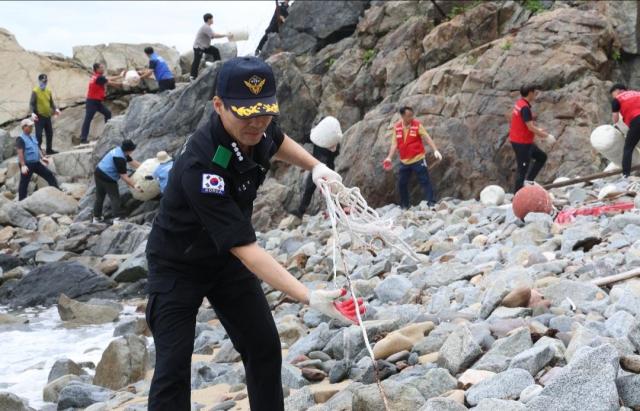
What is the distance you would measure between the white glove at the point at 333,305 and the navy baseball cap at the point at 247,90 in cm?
73

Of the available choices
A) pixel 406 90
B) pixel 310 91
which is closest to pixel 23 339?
pixel 406 90

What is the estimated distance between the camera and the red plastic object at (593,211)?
8359mm

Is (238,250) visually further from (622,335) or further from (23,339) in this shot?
(23,339)

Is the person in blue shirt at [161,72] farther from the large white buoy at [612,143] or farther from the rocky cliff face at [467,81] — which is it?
the large white buoy at [612,143]

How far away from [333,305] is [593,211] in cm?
602

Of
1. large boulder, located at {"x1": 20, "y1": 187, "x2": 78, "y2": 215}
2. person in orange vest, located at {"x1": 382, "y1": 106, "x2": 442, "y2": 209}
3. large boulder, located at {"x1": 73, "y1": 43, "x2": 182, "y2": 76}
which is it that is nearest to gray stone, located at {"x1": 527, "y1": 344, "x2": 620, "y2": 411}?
person in orange vest, located at {"x1": 382, "y1": 106, "x2": 442, "y2": 209}

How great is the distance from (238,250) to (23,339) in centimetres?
714

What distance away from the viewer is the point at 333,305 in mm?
3197

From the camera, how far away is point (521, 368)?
3797 mm

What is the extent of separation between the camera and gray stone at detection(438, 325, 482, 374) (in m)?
4.30

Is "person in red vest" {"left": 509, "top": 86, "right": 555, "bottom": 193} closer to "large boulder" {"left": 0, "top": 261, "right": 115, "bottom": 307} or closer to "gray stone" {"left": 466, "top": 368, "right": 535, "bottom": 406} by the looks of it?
"large boulder" {"left": 0, "top": 261, "right": 115, "bottom": 307}

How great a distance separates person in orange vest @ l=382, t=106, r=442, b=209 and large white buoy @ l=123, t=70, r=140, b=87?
1334 cm

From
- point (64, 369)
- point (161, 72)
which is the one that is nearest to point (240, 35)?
point (161, 72)

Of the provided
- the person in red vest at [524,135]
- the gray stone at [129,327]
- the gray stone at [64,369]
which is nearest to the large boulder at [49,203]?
the gray stone at [129,327]
